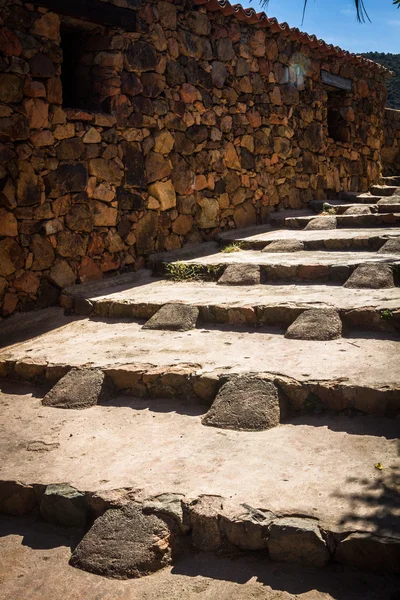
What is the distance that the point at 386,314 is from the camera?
3.88m

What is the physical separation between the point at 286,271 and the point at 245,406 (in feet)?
7.18

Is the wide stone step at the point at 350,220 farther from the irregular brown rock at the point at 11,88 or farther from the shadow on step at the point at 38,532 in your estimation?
the shadow on step at the point at 38,532

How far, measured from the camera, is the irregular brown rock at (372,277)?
4.56 m

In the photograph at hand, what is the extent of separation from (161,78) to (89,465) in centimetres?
420

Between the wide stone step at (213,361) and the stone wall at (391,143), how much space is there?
8.72 m

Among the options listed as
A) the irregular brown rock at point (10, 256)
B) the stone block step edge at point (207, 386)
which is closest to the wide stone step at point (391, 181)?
the irregular brown rock at point (10, 256)

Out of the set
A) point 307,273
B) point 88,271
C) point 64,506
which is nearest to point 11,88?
point 88,271

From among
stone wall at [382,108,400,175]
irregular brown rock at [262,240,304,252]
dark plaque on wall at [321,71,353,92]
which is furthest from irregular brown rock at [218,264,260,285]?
stone wall at [382,108,400,175]

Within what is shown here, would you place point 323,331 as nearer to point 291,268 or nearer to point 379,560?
point 291,268

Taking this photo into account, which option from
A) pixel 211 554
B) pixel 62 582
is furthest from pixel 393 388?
pixel 62 582

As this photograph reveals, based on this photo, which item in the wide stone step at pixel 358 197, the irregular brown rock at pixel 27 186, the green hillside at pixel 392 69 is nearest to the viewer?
the irregular brown rock at pixel 27 186

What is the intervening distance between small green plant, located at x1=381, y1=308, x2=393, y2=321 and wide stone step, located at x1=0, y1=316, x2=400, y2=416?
179 millimetres

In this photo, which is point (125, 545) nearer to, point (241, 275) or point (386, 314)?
point (386, 314)

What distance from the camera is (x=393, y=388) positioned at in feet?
9.85
